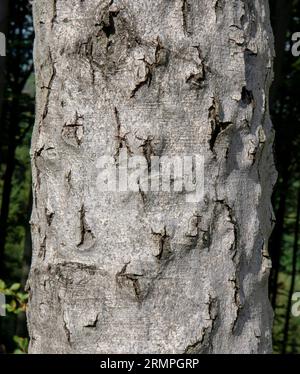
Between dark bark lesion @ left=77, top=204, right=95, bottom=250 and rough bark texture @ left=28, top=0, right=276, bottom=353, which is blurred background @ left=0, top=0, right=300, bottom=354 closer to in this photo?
rough bark texture @ left=28, top=0, right=276, bottom=353

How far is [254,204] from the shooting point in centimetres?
157

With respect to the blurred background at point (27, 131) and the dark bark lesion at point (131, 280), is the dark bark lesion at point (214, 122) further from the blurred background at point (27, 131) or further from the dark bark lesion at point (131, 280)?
the blurred background at point (27, 131)

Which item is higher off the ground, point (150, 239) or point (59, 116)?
point (59, 116)

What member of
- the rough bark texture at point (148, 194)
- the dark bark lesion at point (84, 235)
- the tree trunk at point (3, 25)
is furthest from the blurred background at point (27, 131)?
the dark bark lesion at point (84, 235)

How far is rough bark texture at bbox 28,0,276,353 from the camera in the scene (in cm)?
145

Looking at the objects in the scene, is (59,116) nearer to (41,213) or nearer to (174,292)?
(41,213)

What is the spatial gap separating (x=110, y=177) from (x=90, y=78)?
0.24m

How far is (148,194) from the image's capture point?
146cm

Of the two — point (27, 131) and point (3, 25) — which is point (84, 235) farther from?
point (27, 131)

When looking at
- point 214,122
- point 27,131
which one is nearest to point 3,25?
point 27,131

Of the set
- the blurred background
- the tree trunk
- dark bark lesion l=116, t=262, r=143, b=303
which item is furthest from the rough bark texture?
the blurred background

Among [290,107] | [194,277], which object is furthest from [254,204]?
[290,107]

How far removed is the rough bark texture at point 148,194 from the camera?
1450 millimetres
